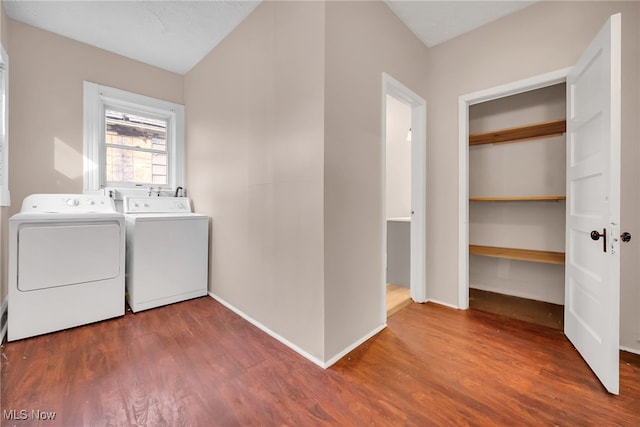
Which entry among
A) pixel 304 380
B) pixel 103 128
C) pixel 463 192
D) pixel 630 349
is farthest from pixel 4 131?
pixel 630 349

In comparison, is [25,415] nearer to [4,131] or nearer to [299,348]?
[299,348]

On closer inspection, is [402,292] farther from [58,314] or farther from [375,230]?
[58,314]

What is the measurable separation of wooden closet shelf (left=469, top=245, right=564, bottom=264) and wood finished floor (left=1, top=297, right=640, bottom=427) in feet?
1.89

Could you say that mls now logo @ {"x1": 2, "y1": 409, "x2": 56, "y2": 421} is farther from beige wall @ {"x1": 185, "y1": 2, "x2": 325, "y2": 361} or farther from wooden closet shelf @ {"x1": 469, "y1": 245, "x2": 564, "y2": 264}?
wooden closet shelf @ {"x1": 469, "y1": 245, "x2": 564, "y2": 264}

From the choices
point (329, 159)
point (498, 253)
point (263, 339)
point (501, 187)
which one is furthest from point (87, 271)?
point (501, 187)

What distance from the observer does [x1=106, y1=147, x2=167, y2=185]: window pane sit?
3029 millimetres

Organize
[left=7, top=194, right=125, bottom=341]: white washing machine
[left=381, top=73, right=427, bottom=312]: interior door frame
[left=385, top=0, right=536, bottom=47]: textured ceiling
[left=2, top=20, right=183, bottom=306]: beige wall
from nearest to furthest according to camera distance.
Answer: [left=7, top=194, right=125, bottom=341]: white washing machine, [left=385, top=0, right=536, bottom=47]: textured ceiling, [left=2, top=20, right=183, bottom=306]: beige wall, [left=381, top=73, right=427, bottom=312]: interior door frame

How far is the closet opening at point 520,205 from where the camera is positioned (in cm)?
247

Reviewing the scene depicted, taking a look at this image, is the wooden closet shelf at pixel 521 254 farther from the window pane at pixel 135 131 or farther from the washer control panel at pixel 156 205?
the window pane at pixel 135 131

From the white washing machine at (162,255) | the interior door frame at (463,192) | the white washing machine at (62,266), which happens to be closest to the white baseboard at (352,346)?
the interior door frame at (463,192)

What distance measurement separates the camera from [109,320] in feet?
7.52

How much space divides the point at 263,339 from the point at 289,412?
29.4 inches

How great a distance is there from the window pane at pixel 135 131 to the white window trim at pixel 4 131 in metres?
0.77

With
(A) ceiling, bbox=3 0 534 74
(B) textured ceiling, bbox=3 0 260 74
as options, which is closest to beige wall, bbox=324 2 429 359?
(A) ceiling, bbox=3 0 534 74
